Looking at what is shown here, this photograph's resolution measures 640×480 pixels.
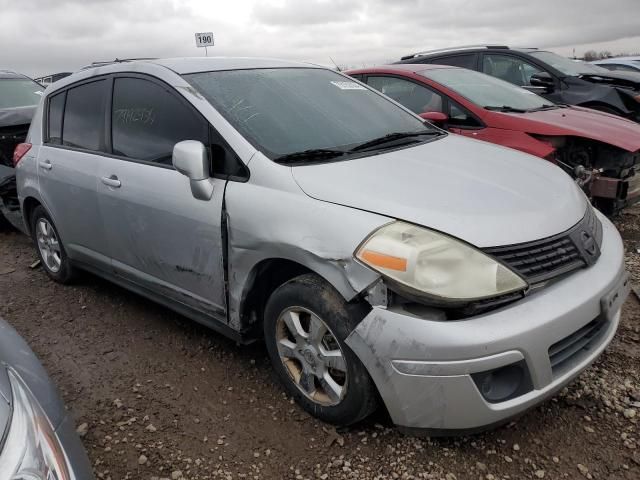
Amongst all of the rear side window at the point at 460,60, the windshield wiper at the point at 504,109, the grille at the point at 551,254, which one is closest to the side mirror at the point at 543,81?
the rear side window at the point at 460,60

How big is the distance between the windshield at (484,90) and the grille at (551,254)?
2.85m

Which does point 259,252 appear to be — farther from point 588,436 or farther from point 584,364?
point 588,436

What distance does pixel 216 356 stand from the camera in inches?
123

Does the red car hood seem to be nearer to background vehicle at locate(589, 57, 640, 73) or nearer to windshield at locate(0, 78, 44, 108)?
windshield at locate(0, 78, 44, 108)

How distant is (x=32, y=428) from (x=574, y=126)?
4483 millimetres

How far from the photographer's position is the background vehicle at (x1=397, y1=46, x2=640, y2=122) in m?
6.32

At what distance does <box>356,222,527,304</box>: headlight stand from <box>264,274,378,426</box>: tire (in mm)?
237

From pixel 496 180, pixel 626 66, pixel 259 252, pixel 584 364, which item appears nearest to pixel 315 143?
pixel 259 252

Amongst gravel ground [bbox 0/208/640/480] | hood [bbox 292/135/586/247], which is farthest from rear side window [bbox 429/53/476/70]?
hood [bbox 292/135/586/247]

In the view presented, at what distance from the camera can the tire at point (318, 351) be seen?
7.16ft

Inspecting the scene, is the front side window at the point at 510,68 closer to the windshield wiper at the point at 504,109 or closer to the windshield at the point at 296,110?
the windshield wiper at the point at 504,109

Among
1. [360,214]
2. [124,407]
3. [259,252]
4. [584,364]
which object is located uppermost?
[360,214]

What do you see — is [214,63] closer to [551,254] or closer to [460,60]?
[551,254]

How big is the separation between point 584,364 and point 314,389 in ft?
3.73
